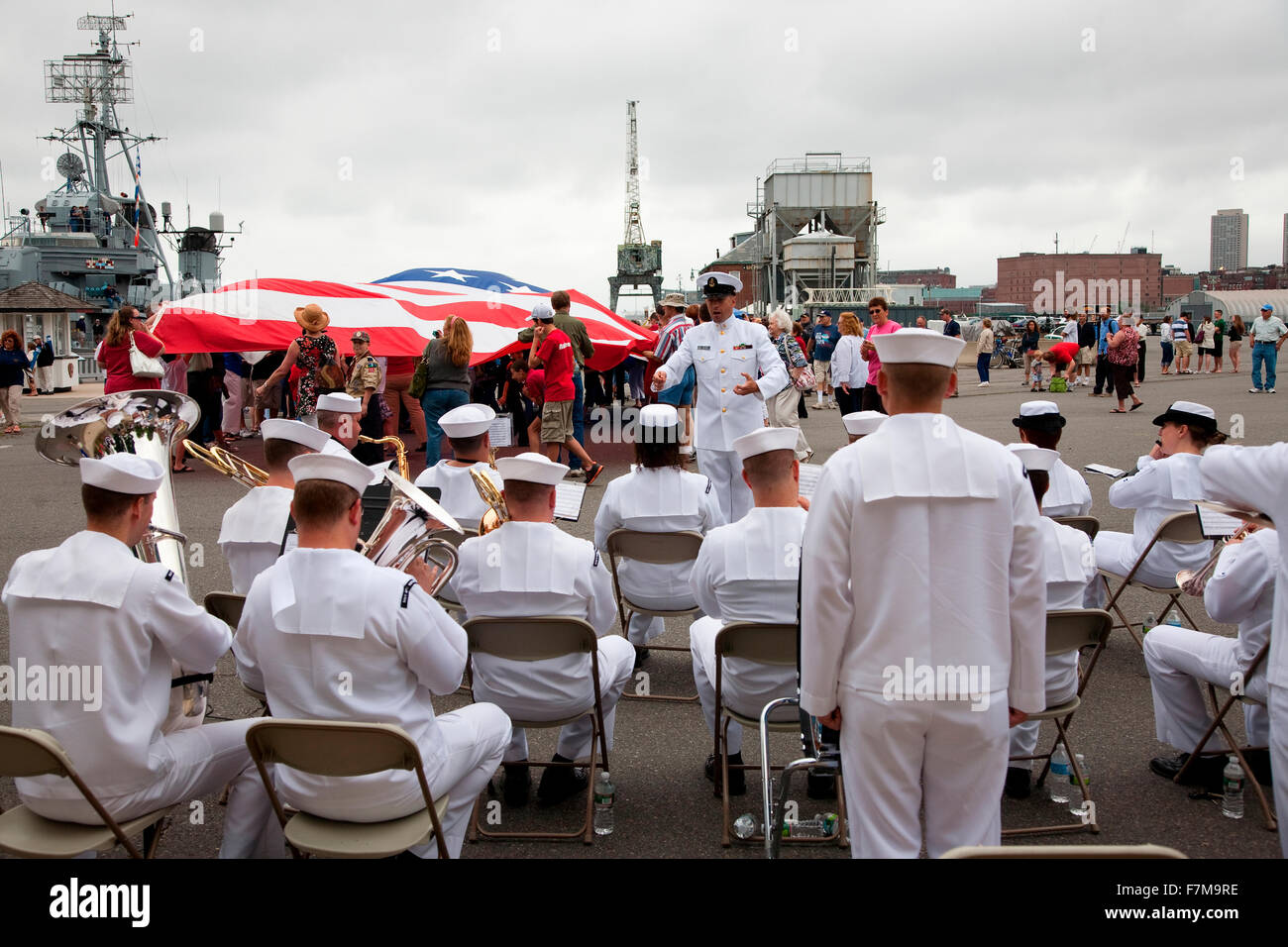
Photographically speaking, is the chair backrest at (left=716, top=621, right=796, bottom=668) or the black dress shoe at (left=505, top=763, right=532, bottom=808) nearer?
the chair backrest at (left=716, top=621, right=796, bottom=668)

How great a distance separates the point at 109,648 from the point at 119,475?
55 cm

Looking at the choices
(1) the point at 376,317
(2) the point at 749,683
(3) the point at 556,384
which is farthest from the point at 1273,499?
(1) the point at 376,317

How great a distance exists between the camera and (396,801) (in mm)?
3084

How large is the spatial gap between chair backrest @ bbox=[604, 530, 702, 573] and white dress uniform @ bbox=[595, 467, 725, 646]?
0.10 meters

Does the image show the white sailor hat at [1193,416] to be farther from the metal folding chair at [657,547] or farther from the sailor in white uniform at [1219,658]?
the metal folding chair at [657,547]

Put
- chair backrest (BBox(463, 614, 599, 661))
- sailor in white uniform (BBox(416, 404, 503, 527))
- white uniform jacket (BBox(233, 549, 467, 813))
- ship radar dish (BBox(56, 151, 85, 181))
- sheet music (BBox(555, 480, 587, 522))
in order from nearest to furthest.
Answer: white uniform jacket (BBox(233, 549, 467, 813)) < chair backrest (BBox(463, 614, 599, 661)) < sheet music (BBox(555, 480, 587, 522)) < sailor in white uniform (BBox(416, 404, 503, 527)) < ship radar dish (BBox(56, 151, 85, 181))

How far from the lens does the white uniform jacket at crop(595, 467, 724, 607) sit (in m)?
5.41

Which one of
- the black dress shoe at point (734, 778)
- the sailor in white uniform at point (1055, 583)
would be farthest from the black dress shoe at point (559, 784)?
the sailor in white uniform at point (1055, 583)

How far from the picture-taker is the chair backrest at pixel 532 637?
369cm

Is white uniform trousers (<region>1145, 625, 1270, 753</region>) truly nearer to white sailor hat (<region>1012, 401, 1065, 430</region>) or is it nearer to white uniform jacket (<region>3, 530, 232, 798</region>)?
white sailor hat (<region>1012, 401, 1065, 430</region>)

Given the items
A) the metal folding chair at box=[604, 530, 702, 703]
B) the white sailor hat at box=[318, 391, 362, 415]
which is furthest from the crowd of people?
the white sailor hat at box=[318, 391, 362, 415]

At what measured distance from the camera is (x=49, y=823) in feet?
10.3

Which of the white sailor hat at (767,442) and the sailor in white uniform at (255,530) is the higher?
the white sailor hat at (767,442)
